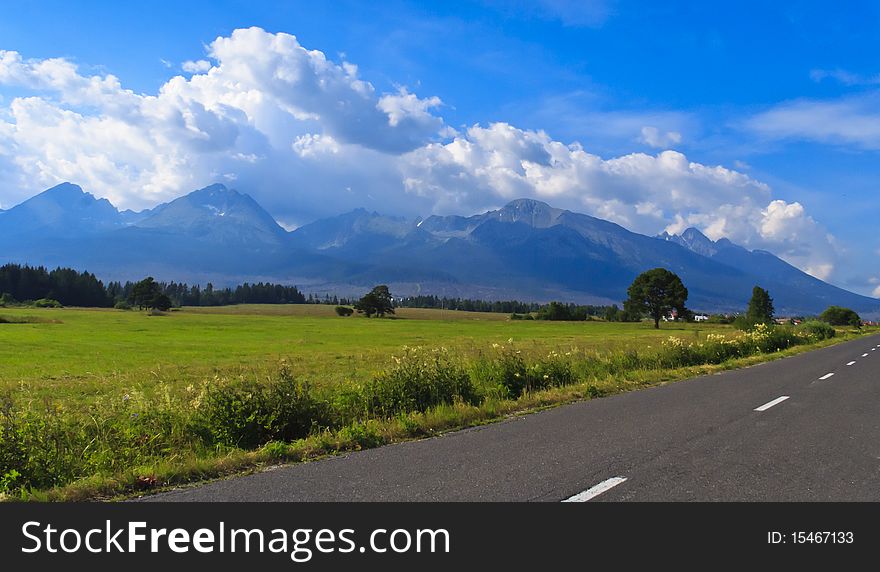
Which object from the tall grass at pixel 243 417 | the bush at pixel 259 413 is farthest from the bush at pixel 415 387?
the bush at pixel 259 413

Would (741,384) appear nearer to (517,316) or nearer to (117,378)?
(117,378)

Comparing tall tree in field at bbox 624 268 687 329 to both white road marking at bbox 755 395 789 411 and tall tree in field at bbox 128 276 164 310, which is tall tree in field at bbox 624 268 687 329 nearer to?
white road marking at bbox 755 395 789 411

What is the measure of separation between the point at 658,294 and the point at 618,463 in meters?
116

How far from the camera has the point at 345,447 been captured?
9.07m

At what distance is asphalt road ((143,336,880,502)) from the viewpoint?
6289 millimetres

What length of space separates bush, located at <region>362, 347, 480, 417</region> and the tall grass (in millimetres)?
24

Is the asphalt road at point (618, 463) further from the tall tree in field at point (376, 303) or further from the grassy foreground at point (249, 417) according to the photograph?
the tall tree in field at point (376, 303)

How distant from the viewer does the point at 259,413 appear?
32.8 feet

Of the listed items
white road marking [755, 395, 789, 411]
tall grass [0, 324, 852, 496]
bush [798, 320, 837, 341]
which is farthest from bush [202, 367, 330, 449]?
bush [798, 320, 837, 341]

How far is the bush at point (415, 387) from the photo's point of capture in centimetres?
1228

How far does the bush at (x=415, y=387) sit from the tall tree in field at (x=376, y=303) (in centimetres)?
13617

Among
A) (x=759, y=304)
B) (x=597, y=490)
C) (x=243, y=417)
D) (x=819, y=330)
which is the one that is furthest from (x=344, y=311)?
(x=597, y=490)
